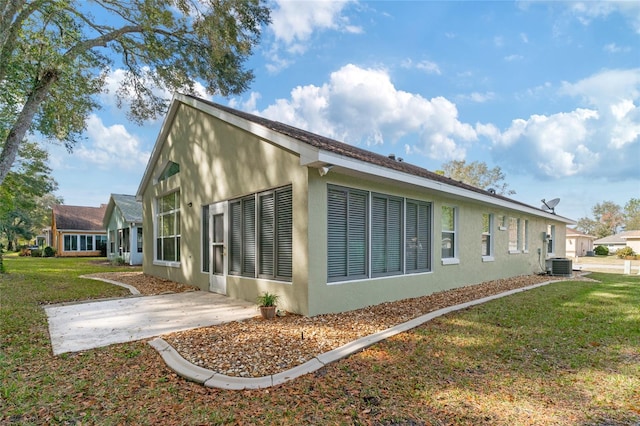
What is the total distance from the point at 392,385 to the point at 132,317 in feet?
17.7

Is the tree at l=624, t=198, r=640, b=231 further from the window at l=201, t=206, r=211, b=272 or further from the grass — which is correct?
the window at l=201, t=206, r=211, b=272

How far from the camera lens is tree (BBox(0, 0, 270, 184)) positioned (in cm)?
850

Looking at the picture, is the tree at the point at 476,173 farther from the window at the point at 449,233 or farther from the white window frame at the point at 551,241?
the window at the point at 449,233

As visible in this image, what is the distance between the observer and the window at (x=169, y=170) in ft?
37.1

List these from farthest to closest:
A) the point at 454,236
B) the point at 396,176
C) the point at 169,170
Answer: the point at 169,170
the point at 454,236
the point at 396,176

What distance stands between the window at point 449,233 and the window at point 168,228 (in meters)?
8.63

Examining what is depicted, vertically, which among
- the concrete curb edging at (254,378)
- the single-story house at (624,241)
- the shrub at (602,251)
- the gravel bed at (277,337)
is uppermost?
the concrete curb edging at (254,378)

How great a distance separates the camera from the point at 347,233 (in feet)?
22.0

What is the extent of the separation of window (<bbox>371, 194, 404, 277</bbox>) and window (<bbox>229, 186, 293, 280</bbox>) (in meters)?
1.97

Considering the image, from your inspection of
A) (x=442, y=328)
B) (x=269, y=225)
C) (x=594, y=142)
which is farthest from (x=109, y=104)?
(x=594, y=142)

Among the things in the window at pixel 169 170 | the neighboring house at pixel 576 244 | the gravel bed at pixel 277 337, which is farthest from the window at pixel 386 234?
the neighboring house at pixel 576 244

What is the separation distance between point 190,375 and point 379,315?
3.70 metres

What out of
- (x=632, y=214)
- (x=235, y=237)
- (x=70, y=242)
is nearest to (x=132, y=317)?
(x=235, y=237)

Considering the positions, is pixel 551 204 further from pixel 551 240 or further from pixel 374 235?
pixel 374 235
